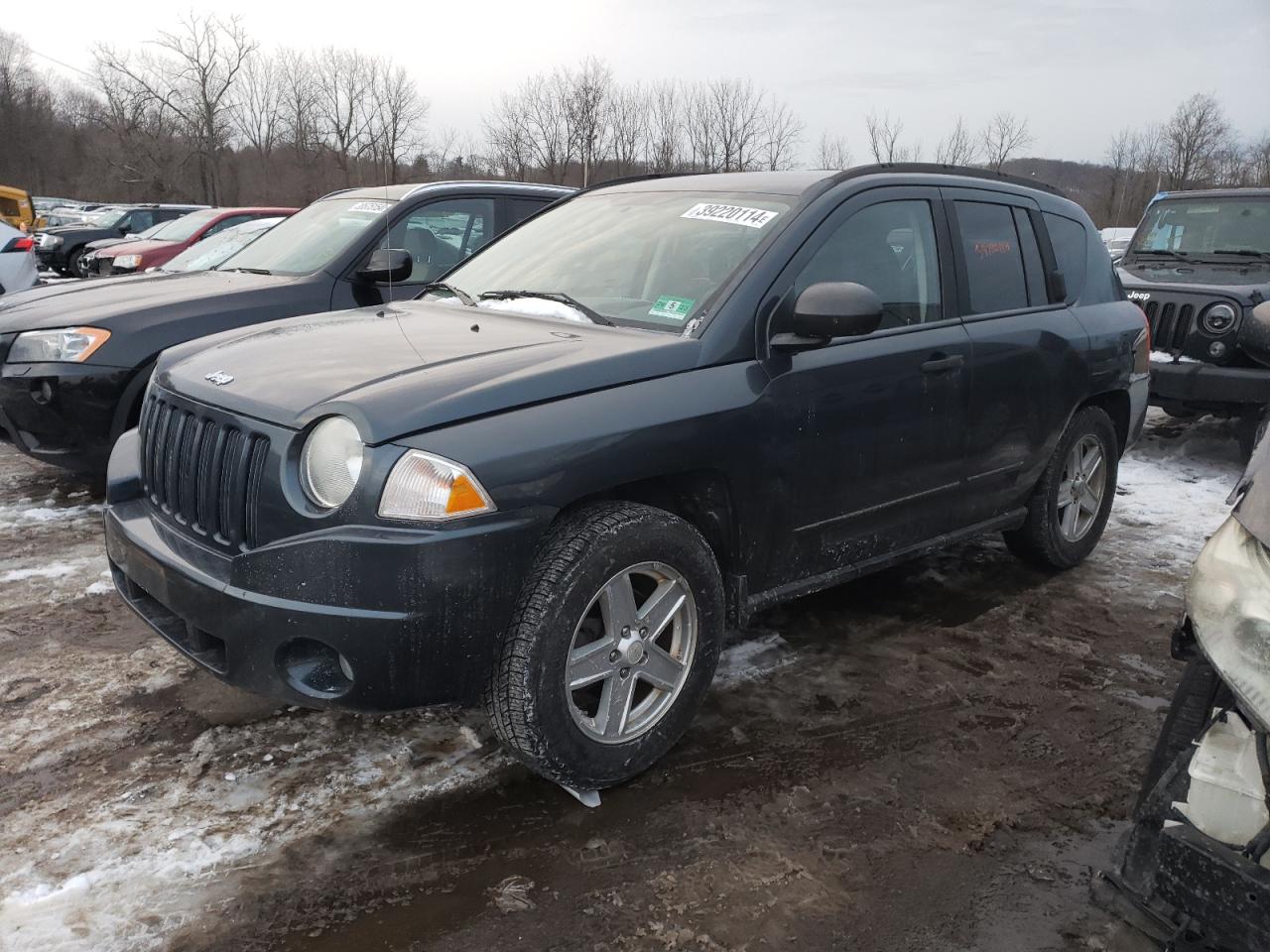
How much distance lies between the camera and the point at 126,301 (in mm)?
5195

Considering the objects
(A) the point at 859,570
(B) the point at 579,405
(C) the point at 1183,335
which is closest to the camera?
(B) the point at 579,405

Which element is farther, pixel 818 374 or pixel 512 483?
pixel 818 374

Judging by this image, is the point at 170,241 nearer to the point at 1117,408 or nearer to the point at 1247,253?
the point at 1117,408

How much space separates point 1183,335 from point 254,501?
7.12 m

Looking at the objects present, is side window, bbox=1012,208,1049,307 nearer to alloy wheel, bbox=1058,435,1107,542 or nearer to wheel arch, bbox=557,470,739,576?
alloy wheel, bbox=1058,435,1107,542

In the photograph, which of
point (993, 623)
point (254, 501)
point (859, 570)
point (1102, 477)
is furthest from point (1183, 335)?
point (254, 501)

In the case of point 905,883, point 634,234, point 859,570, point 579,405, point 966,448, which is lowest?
point 905,883

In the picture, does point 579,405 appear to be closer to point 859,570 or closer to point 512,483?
point 512,483

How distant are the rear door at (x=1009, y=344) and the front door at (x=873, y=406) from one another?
0.14 m

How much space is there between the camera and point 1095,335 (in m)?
4.43

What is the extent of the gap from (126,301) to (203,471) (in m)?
3.16

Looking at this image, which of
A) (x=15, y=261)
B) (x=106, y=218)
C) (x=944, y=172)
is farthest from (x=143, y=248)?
(x=106, y=218)

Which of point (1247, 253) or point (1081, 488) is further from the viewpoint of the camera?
point (1247, 253)

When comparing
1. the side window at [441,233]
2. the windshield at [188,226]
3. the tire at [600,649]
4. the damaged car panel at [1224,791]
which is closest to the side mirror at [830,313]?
the tire at [600,649]
